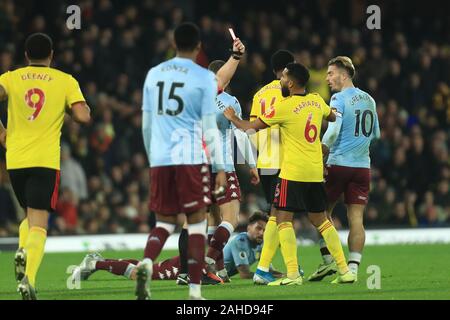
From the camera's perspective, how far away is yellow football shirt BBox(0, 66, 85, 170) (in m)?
9.83

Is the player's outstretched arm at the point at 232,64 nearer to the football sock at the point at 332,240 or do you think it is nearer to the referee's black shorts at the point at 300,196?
the referee's black shorts at the point at 300,196

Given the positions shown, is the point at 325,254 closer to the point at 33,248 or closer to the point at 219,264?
the point at 219,264

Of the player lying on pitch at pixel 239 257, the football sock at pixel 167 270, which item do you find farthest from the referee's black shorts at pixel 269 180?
the football sock at pixel 167 270

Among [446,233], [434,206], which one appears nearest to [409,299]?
[446,233]

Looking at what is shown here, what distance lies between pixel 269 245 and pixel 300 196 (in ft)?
2.25

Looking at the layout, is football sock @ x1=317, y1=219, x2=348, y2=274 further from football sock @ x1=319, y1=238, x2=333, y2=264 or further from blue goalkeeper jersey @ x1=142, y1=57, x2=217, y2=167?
blue goalkeeper jersey @ x1=142, y1=57, x2=217, y2=167

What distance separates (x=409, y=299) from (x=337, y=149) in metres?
2.59

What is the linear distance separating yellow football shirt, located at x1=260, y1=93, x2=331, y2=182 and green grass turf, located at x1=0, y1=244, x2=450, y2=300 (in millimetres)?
1136

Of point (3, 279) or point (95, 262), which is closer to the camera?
point (95, 262)

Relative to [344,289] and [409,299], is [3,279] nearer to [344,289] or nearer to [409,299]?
[344,289]

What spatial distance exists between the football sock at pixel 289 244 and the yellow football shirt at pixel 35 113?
2603 mm

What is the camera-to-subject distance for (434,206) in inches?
862

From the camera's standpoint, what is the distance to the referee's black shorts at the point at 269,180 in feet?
40.8

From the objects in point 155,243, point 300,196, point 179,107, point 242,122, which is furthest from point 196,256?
point 300,196
